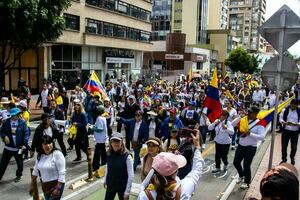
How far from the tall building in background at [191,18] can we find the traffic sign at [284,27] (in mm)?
76912

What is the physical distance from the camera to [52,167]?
5320mm

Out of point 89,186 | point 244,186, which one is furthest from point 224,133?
point 89,186

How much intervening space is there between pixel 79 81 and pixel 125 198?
28886 mm

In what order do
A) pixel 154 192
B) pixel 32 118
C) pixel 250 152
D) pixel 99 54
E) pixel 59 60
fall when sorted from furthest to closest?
pixel 99 54, pixel 59 60, pixel 32 118, pixel 250 152, pixel 154 192

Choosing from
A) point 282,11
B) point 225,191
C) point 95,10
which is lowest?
point 225,191

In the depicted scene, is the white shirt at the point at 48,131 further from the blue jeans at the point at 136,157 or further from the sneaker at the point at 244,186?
the sneaker at the point at 244,186

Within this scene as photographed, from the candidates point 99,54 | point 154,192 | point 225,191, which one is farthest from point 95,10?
point 154,192

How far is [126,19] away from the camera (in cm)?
4131

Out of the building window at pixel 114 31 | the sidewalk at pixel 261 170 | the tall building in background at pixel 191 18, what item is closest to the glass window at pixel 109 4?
the building window at pixel 114 31

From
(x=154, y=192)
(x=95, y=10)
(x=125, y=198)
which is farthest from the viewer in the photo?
(x=95, y=10)

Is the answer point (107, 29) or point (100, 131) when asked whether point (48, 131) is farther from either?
point (107, 29)

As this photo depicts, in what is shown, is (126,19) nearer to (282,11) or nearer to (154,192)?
(282,11)

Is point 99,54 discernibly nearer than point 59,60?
No

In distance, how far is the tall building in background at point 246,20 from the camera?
13988cm
